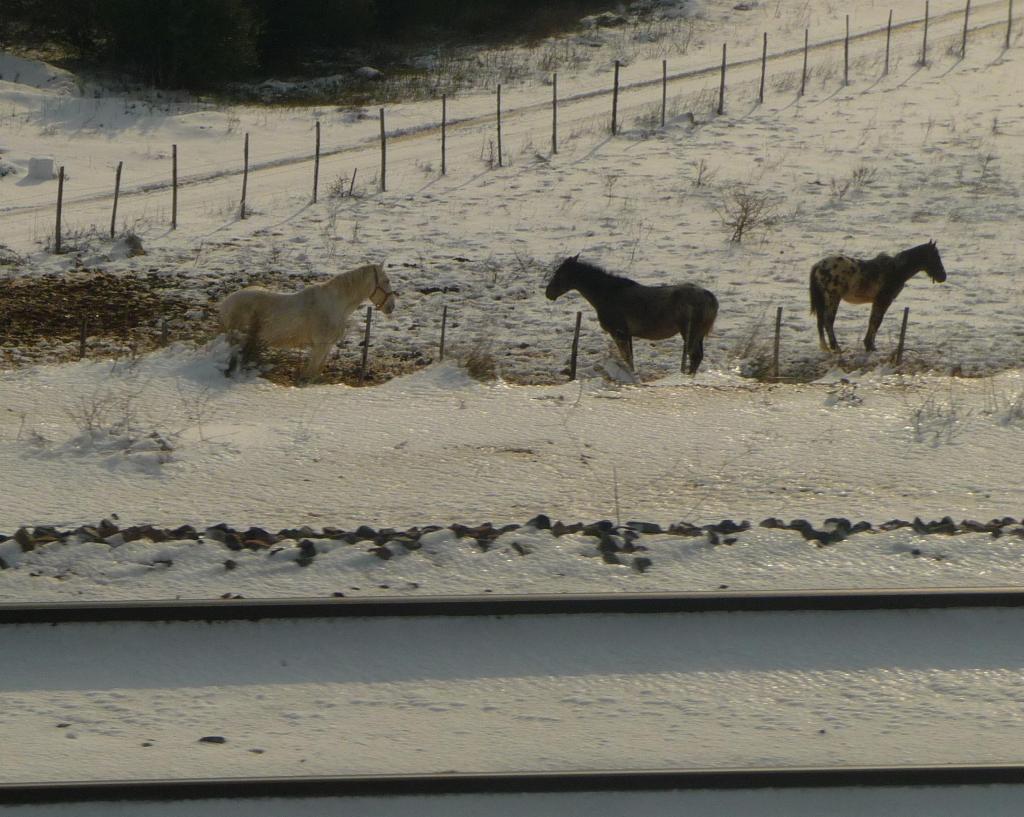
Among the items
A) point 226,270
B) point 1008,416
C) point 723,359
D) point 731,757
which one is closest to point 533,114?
point 226,270

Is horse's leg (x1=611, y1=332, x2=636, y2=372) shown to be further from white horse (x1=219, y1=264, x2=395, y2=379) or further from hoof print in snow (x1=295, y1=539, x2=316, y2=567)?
hoof print in snow (x1=295, y1=539, x2=316, y2=567)

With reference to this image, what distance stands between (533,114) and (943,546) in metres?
27.5

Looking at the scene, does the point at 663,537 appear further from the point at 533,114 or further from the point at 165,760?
the point at 533,114

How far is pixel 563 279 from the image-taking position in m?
15.7

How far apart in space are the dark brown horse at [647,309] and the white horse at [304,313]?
2779mm

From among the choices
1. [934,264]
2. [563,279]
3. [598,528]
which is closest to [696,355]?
[563,279]

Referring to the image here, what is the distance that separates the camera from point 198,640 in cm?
593

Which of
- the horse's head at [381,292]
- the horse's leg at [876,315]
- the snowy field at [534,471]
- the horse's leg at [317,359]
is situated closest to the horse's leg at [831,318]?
the horse's leg at [876,315]

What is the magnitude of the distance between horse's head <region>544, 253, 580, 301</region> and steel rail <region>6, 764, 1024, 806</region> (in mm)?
11164

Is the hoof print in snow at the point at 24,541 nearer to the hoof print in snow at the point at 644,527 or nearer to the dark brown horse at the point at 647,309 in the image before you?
the hoof print in snow at the point at 644,527

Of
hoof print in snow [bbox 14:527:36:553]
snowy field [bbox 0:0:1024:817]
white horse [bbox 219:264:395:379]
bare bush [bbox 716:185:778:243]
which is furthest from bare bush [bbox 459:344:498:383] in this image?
bare bush [bbox 716:185:778:243]

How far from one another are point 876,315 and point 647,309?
139 inches

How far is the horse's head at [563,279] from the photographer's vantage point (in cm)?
1556

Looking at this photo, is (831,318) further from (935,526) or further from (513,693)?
(513,693)
